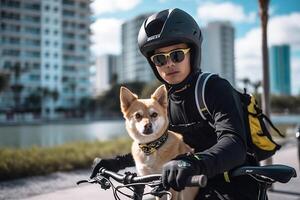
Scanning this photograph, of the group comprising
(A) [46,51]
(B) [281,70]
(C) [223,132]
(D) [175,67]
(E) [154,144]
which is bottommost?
(E) [154,144]

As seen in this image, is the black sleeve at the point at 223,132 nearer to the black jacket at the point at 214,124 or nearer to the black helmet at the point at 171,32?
the black jacket at the point at 214,124

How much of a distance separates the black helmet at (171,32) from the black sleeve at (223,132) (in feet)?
1.08

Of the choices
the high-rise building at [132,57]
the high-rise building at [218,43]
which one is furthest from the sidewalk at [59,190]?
the high-rise building at [132,57]

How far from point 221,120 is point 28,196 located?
663cm

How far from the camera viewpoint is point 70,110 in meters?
101

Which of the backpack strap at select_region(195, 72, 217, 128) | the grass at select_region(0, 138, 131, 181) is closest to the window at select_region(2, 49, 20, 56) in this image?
the grass at select_region(0, 138, 131, 181)

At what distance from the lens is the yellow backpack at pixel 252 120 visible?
7.53 feet

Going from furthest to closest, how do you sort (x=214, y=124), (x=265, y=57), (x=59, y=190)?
(x=265, y=57), (x=59, y=190), (x=214, y=124)

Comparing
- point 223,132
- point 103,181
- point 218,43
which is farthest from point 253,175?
point 218,43

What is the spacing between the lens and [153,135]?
241 cm

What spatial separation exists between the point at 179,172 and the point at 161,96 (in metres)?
0.88

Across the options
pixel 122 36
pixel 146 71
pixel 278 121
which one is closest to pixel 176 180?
pixel 278 121

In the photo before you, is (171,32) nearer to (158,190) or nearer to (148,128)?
(148,128)

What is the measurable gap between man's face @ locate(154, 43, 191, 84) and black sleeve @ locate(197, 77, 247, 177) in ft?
0.85
